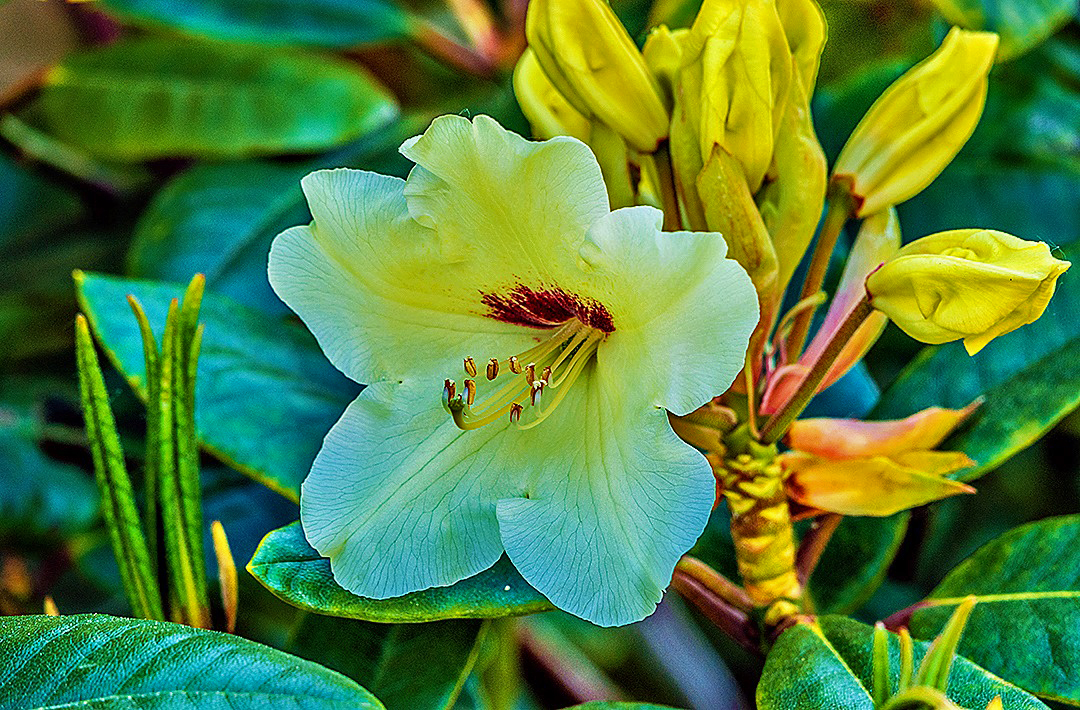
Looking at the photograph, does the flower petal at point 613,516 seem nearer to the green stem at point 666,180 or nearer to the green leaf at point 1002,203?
the green stem at point 666,180

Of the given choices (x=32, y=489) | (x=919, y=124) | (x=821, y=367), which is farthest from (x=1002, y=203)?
(x=32, y=489)

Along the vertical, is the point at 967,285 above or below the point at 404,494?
above

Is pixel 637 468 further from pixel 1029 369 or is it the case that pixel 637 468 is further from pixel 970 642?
pixel 1029 369

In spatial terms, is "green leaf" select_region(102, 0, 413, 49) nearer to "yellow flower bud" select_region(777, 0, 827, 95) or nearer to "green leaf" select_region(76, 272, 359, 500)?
"green leaf" select_region(76, 272, 359, 500)

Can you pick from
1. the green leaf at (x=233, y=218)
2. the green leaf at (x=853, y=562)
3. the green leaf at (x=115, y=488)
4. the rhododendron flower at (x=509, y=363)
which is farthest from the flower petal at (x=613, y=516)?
the green leaf at (x=233, y=218)

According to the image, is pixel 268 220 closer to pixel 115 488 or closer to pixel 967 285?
pixel 115 488

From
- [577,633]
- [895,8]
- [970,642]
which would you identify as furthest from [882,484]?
[895,8]
